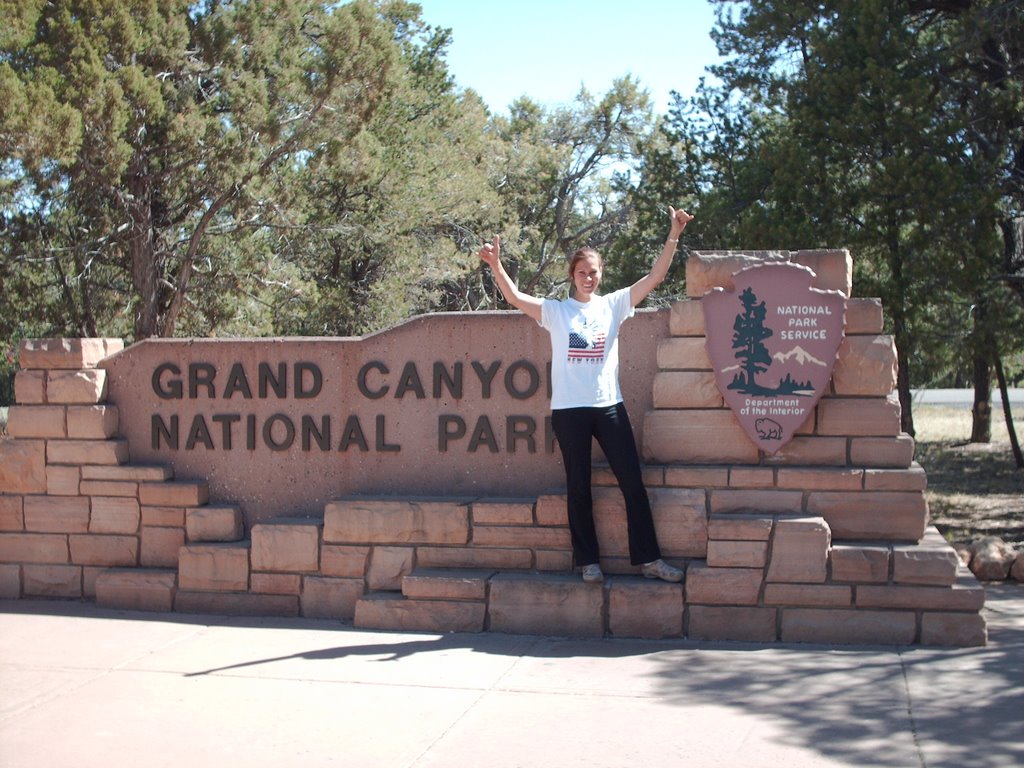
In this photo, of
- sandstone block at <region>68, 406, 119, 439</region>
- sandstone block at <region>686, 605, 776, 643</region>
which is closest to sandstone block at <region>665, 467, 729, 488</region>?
sandstone block at <region>686, 605, 776, 643</region>

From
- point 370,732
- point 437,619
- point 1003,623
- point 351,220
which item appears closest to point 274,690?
point 370,732

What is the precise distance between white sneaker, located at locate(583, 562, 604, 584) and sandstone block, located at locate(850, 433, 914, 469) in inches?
59.3

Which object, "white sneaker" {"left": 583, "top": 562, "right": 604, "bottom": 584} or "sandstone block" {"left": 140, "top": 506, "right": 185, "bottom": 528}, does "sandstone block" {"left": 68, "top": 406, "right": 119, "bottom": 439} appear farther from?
"white sneaker" {"left": 583, "top": 562, "right": 604, "bottom": 584}

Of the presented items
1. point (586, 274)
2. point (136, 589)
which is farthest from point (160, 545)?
point (586, 274)

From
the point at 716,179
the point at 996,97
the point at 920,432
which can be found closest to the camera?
the point at 996,97

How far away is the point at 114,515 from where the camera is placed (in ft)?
24.3

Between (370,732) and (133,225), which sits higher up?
(133,225)

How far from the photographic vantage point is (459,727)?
496cm

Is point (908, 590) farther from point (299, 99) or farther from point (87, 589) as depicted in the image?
point (299, 99)

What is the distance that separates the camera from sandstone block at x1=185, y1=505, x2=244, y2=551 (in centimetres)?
718

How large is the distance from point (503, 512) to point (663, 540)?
920 millimetres

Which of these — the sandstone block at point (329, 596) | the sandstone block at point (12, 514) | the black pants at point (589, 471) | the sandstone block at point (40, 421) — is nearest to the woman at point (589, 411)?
the black pants at point (589, 471)

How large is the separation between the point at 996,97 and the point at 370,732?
391 inches

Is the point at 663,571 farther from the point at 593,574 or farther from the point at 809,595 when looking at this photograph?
Result: the point at 809,595
